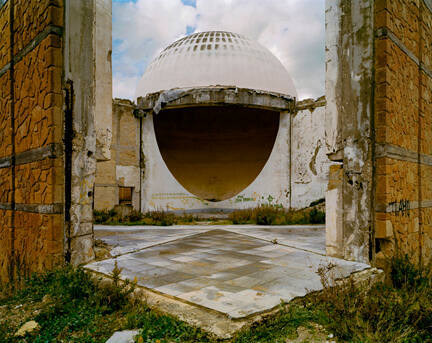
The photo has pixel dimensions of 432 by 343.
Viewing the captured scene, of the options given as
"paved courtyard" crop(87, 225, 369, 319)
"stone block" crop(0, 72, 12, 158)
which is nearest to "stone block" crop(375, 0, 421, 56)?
"paved courtyard" crop(87, 225, 369, 319)

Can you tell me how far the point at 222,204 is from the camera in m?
15.2

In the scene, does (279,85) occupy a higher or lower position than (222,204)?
higher

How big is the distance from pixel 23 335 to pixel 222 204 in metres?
12.6

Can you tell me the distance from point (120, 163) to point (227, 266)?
380 inches

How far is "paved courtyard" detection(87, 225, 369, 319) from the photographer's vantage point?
3.12m

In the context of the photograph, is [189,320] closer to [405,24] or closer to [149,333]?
[149,333]

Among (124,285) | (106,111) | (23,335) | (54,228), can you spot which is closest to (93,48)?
(106,111)

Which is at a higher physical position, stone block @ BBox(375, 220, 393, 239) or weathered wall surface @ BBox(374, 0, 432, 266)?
weathered wall surface @ BBox(374, 0, 432, 266)

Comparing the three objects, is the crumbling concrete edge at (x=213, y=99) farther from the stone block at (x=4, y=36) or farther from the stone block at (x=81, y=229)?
the stone block at (x=81, y=229)

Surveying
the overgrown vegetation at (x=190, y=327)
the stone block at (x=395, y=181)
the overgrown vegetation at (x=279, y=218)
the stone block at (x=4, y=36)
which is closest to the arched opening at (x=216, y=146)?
the overgrown vegetation at (x=279, y=218)

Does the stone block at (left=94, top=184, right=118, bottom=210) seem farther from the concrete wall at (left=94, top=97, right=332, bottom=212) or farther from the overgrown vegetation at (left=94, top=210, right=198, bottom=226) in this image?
the overgrown vegetation at (left=94, top=210, right=198, bottom=226)

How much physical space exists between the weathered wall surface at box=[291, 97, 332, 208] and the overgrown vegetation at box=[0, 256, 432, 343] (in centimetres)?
976

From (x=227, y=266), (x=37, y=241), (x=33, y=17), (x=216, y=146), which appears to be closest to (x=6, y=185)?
(x=37, y=241)

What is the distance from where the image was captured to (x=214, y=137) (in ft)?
54.4
